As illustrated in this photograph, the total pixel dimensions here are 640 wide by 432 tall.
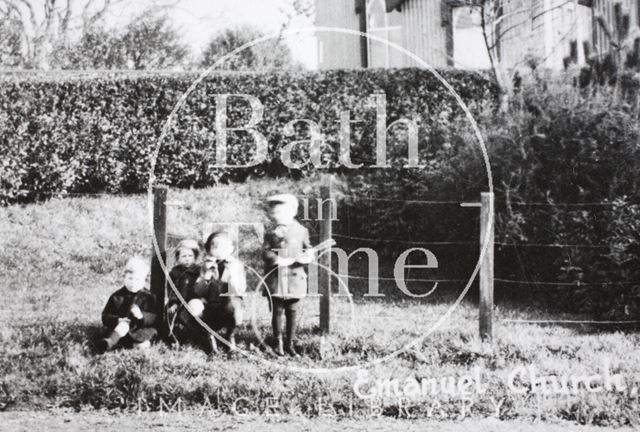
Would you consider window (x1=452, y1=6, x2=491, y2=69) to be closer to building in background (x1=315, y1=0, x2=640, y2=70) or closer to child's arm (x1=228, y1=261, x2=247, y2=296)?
building in background (x1=315, y1=0, x2=640, y2=70)

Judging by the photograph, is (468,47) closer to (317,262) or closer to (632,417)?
(317,262)

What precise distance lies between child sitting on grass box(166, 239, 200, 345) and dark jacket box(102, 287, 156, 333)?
0.17 m

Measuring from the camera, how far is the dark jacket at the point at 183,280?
6.80 m

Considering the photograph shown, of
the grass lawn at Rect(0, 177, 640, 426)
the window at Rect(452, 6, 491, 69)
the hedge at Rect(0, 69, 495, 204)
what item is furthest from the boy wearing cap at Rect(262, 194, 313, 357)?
the window at Rect(452, 6, 491, 69)

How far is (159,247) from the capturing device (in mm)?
6910

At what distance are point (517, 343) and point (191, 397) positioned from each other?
9.69 ft

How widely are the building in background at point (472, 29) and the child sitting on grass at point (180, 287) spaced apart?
6.95 meters

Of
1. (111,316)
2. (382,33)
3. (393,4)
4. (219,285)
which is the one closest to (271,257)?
(219,285)

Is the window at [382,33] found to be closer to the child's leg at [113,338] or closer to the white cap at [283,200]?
the white cap at [283,200]

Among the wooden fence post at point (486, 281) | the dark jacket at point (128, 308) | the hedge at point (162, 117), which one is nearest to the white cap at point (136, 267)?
the dark jacket at point (128, 308)

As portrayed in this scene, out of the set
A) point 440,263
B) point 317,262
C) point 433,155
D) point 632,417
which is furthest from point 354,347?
point 433,155

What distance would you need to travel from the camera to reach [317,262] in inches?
291

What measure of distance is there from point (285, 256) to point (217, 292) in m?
0.69

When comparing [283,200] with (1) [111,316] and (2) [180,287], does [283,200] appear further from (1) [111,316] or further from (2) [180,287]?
(1) [111,316]
